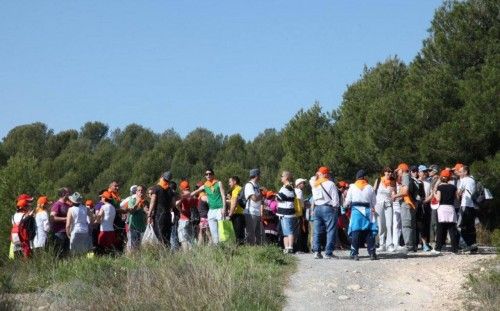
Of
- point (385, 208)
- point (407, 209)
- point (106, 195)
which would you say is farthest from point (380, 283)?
point (106, 195)

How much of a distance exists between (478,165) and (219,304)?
16.1m

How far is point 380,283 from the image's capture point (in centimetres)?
1202

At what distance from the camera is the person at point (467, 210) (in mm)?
16109

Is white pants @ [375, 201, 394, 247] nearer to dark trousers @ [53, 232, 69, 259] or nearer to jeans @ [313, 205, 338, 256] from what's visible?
jeans @ [313, 205, 338, 256]

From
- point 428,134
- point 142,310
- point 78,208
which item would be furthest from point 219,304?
point 428,134

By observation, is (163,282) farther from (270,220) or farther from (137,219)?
(270,220)

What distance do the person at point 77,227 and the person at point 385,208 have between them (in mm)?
5975

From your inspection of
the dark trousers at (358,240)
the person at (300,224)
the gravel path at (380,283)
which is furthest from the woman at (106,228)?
the dark trousers at (358,240)

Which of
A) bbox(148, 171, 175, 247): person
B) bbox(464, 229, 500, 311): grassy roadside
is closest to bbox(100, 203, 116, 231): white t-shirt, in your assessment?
bbox(148, 171, 175, 247): person

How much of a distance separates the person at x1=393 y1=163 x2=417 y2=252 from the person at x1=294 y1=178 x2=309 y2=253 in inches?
84.4

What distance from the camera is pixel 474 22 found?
89.4 feet

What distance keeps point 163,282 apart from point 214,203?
213 inches

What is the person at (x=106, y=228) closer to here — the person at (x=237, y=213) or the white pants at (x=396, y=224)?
the person at (x=237, y=213)

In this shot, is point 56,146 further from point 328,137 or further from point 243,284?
point 243,284
